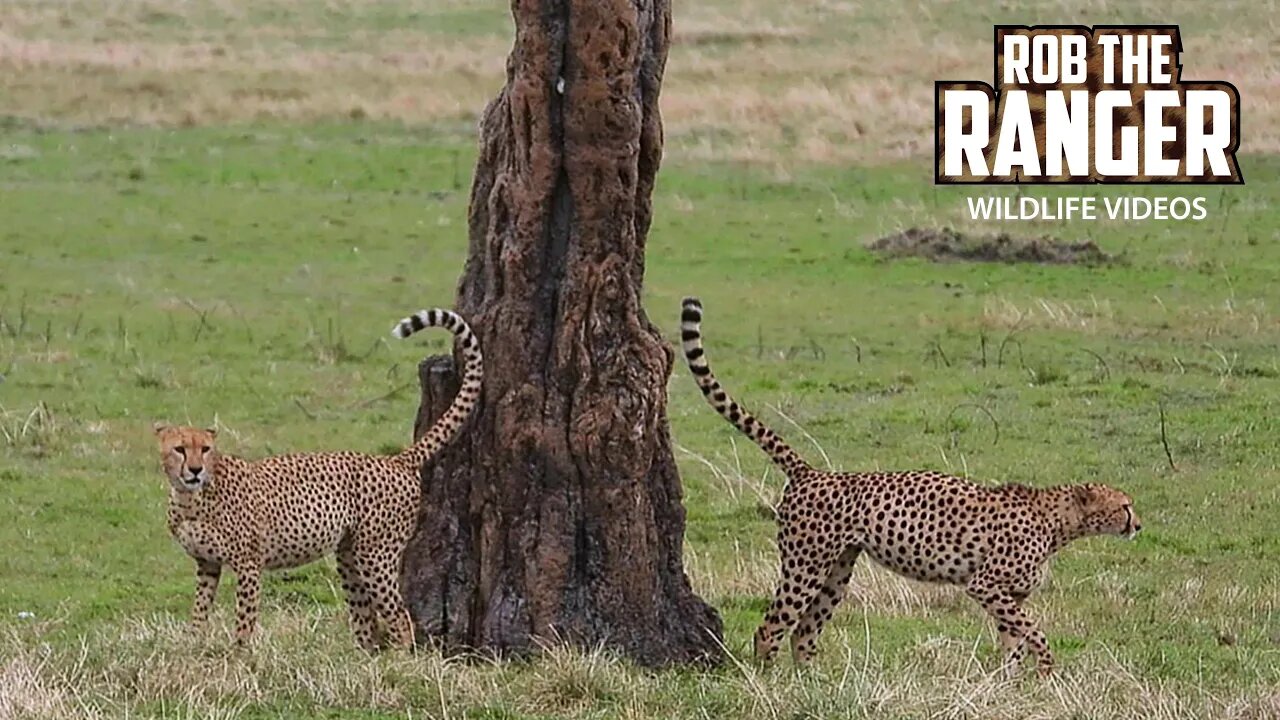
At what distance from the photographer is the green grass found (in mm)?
7098

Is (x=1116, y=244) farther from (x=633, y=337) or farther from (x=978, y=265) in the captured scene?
(x=633, y=337)

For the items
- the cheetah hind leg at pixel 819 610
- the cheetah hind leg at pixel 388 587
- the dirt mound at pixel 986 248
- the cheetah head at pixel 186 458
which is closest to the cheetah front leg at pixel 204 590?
the cheetah head at pixel 186 458

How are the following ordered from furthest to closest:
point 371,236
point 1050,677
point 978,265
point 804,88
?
point 804,88, point 371,236, point 978,265, point 1050,677

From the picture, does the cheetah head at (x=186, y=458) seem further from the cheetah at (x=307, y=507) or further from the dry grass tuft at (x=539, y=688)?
the dry grass tuft at (x=539, y=688)

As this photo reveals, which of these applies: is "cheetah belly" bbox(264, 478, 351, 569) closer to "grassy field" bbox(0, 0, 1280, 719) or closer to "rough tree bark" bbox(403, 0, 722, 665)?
"grassy field" bbox(0, 0, 1280, 719)

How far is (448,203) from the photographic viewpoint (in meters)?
23.1


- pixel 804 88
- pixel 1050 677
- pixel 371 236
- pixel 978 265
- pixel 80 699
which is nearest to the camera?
pixel 80 699

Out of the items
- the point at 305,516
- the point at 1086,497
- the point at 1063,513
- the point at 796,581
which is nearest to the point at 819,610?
the point at 796,581

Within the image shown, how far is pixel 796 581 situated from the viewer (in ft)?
25.1

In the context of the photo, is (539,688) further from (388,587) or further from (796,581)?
(796,581)

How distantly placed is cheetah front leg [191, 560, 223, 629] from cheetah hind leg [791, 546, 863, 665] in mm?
2026

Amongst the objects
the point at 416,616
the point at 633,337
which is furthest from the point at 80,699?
the point at 633,337

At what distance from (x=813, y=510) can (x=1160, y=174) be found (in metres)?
16.9

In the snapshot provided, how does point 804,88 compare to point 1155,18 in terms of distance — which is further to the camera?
point 1155,18
